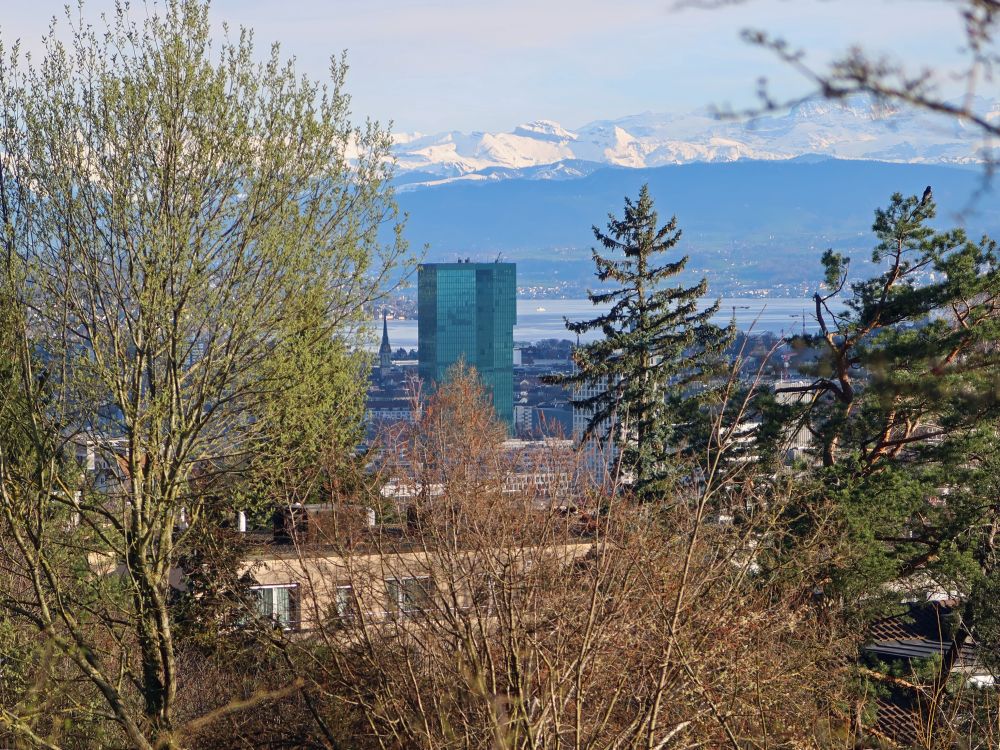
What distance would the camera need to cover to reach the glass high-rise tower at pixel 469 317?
368 ft

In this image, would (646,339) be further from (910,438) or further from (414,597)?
(414,597)

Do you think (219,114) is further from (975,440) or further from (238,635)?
(975,440)

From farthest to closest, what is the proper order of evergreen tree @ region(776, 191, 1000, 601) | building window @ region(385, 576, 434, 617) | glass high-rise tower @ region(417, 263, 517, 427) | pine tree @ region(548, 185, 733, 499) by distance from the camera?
1. glass high-rise tower @ region(417, 263, 517, 427)
2. pine tree @ region(548, 185, 733, 499)
3. evergreen tree @ region(776, 191, 1000, 601)
4. building window @ region(385, 576, 434, 617)

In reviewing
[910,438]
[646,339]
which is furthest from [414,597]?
[646,339]

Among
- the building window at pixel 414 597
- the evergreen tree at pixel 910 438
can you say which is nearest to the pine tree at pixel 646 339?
the evergreen tree at pixel 910 438

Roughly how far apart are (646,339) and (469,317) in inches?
3683

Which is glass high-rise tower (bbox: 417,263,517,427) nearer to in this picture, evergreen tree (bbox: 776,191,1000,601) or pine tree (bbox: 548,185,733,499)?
pine tree (bbox: 548,185,733,499)

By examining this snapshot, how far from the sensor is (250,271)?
8.38 m

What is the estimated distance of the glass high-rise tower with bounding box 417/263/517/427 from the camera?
112 m

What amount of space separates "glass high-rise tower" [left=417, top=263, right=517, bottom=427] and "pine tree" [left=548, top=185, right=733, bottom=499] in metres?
85.0

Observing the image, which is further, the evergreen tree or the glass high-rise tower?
the glass high-rise tower

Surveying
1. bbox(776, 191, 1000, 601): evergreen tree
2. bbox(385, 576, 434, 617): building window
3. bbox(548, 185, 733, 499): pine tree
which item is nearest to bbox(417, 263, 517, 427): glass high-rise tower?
bbox(548, 185, 733, 499): pine tree

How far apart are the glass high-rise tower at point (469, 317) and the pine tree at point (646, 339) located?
3346 inches

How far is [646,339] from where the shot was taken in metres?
22.2
